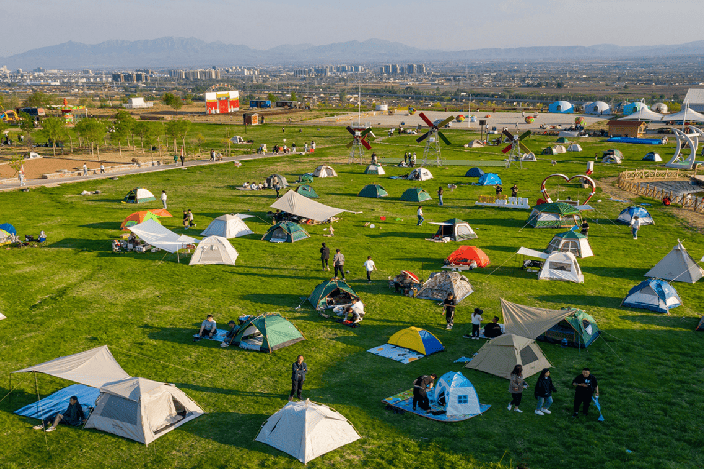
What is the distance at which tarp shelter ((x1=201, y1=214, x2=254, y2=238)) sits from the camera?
1407 inches

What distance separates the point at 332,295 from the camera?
25.0 metres

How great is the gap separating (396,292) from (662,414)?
1277cm

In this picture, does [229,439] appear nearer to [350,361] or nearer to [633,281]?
[350,361]

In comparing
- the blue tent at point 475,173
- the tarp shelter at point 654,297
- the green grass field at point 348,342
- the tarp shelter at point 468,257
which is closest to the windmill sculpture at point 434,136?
the blue tent at point 475,173

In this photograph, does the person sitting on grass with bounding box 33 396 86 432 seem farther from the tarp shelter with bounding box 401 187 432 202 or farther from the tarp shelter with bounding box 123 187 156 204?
the tarp shelter with bounding box 401 187 432 202

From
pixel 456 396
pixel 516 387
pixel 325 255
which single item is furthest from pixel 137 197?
pixel 516 387

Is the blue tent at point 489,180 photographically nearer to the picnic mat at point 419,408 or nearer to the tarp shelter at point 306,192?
the tarp shelter at point 306,192

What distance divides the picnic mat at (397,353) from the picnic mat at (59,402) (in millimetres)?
9495

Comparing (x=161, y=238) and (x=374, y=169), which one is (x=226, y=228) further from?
(x=374, y=169)

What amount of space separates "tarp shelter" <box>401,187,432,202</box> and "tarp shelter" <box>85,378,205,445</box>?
3420cm

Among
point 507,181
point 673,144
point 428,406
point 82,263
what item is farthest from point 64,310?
point 673,144

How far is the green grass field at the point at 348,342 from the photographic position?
585 inches

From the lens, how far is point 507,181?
2237 inches

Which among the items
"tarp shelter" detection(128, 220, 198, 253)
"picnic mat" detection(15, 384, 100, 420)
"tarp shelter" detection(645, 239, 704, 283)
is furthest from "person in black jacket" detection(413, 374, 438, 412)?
"tarp shelter" detection(128, 220, 198, 253)
